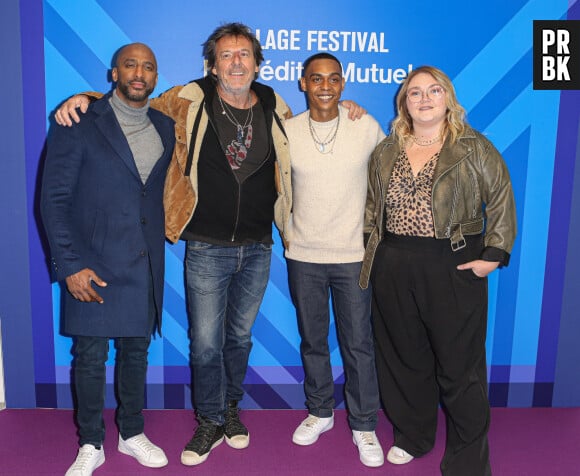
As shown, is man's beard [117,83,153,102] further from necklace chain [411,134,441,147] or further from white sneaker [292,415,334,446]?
white sneaker [292,415,334,446]

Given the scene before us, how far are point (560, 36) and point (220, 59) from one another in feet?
6.11

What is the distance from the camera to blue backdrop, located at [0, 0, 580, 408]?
3.05 m

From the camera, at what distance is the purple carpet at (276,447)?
9.00 feet

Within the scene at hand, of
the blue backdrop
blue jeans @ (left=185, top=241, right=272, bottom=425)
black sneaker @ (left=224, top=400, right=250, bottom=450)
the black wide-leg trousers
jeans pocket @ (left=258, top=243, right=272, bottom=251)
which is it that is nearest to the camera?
the black wide-leg trousers

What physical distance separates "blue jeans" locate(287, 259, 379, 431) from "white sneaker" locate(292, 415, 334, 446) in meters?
0.20

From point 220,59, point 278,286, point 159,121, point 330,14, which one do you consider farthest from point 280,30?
point 278,286

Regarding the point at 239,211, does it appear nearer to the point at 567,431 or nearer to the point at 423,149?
the point at 423,149

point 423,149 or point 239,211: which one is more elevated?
point 423,149

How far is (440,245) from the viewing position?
2471 mm

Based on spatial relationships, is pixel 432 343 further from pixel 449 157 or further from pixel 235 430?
pixel 235 430

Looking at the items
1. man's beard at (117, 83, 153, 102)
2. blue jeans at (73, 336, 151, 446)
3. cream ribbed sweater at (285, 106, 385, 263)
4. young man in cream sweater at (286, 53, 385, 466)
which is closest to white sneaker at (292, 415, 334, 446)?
young man in cream sweater at (286, 53, 385, 466)

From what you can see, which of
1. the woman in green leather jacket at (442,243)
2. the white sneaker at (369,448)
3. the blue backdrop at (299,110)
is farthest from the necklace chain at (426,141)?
the white sneaker at (369,448)

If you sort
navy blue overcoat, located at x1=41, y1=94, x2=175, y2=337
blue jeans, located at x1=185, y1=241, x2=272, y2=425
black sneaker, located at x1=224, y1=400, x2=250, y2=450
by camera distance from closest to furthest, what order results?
navy blue overcoat, located at x1=41, y1=94, x2=175, y2=337
blue jeans, located at x1=185, y1=241, x2=272, y2=425
black sneaker, located at x1=224, y1=400, x2=250, y2=450

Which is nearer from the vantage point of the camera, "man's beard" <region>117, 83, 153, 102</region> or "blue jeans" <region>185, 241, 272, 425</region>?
"man's beard" <region>117, 83, 153, 102</region>
